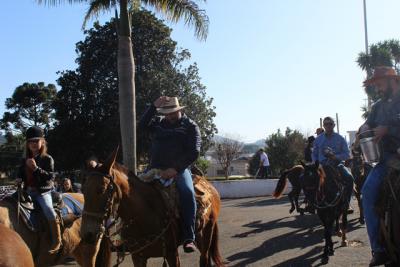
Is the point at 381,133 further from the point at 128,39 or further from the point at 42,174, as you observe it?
the point at 128,39

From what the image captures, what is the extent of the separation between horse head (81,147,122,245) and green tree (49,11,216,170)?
1935 centimetres

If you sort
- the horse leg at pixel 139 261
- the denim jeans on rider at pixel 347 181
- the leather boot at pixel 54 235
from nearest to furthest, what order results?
the horse leg at pixel 139 261, the leather boot at pixel 54 235, the denim jeans on rider at pixel 347 181

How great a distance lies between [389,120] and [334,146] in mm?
5363

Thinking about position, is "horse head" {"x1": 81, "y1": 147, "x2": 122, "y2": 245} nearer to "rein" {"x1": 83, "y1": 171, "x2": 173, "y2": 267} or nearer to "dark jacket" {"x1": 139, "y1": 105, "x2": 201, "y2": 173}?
"rein" {"x1": 83, "y1": 171, "x2": 173, "y2": 267}

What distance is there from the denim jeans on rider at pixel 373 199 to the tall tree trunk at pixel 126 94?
25.9 ft

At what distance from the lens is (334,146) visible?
10.4 meters

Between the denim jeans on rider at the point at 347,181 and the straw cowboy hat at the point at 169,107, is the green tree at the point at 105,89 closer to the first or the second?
the denim jeans on rider at the point at 347,181

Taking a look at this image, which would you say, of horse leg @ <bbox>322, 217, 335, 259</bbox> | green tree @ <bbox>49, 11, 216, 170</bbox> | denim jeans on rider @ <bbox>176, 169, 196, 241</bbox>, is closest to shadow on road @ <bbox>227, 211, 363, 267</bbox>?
horse leg @ <bbox>322, 217, 335, 259</bbox>

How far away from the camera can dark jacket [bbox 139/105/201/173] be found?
5914 millimetres

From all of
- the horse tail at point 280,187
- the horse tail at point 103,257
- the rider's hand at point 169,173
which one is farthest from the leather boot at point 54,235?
the horse tail at point 280,187

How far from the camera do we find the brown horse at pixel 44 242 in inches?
242

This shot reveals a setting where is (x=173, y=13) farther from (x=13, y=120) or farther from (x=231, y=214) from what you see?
(x=13, y=120)

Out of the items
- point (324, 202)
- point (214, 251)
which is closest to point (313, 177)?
point (324, 202)

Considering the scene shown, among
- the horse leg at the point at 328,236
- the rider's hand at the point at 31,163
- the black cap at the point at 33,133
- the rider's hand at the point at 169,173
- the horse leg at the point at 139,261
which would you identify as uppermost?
the black cap at the point at 33,133
